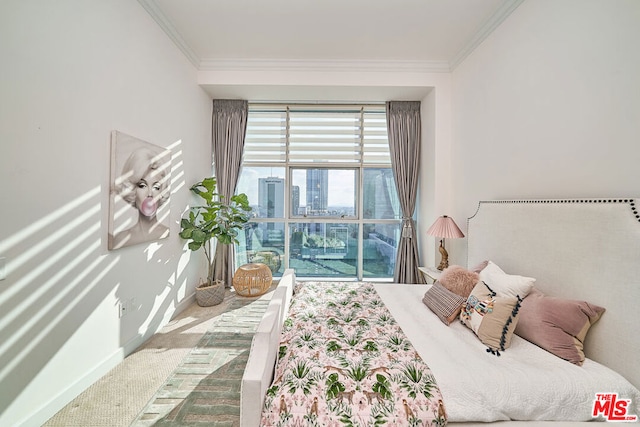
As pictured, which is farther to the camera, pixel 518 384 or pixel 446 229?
pixel 446 229

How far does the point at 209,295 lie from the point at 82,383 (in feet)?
4.57

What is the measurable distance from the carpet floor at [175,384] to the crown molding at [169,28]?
9.99 feet

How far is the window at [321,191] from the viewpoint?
376 cm

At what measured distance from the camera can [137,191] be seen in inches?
82.3

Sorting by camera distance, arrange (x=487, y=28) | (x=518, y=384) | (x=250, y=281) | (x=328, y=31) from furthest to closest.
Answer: (x=250, y=281)
(x=328, y=31)
(x=487, y=28)
(x=518, y=384)

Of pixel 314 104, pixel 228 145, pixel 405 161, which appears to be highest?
pixel 314 104

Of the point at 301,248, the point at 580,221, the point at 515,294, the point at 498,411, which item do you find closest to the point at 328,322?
the point at 498,411

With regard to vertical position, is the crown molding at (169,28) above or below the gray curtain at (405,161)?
above

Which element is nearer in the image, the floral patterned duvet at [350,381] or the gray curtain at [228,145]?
the floral patterned duvet at [350,381]

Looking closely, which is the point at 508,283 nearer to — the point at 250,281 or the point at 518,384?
the point at 518,384

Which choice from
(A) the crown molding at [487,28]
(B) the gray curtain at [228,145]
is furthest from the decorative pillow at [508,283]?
(B) the gray curtain at [228,145]

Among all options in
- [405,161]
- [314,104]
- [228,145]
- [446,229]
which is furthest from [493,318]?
[228,145]

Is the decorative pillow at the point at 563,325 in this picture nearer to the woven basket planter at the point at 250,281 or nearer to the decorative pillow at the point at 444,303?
the decorative pillow at the point at 444,303

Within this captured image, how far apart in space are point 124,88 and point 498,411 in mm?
3140
